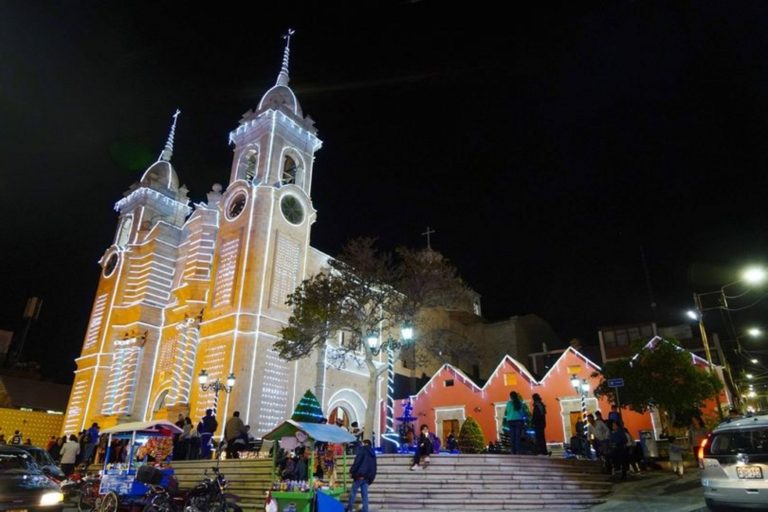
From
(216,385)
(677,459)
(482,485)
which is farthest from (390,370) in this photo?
(677,459)

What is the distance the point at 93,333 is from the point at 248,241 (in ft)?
52.6

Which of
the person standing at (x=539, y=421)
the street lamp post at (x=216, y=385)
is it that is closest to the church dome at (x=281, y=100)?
the street lamp post at (x=216, y=385)

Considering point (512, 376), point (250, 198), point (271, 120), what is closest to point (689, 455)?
point (512, 376)

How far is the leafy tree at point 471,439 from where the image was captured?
22422 millimetres

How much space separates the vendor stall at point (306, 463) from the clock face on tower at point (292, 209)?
58.8ft

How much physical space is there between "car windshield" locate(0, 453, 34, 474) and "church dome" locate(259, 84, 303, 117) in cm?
2583

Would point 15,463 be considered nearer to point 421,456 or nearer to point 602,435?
point 421,456

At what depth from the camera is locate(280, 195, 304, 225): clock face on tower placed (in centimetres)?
2995

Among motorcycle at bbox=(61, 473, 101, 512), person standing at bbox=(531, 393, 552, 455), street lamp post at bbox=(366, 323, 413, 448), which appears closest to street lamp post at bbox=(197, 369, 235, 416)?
street lamp post at bbox=(366, 323, 413, 448)

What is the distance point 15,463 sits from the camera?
397 inches

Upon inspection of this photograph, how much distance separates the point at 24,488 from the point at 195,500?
3.03 meters

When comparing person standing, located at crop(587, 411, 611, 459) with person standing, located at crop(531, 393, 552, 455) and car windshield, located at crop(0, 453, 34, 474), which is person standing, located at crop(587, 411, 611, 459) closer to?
person standing, located at crop(531, 393, 552, 455)

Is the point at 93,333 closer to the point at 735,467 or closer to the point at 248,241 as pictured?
the point at 248,241

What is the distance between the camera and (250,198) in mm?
29453
